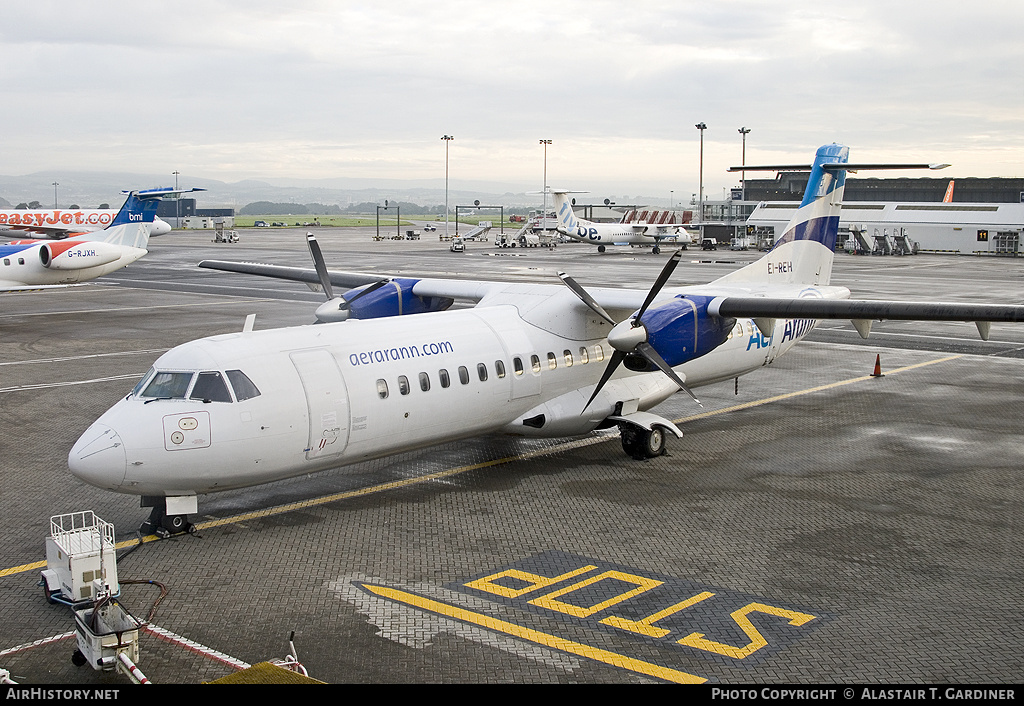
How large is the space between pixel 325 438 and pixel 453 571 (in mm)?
3307

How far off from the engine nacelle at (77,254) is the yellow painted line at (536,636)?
3633 cm

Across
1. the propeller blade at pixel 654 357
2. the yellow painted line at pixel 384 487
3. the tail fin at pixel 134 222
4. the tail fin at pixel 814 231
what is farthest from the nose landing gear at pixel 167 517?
the tail fin at pixel 134 222

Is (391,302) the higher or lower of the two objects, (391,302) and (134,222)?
the lower

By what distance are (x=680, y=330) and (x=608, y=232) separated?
76459mm

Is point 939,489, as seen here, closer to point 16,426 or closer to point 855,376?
point 855,376

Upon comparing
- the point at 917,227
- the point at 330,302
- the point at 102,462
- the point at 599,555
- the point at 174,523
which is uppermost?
the point at 917,227

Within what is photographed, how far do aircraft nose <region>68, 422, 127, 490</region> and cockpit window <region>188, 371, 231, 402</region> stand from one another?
1.28 meters

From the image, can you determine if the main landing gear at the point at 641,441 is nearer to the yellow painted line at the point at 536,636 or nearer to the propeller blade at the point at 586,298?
the propeller blade at the point at 586,298

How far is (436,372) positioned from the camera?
16.5 metres

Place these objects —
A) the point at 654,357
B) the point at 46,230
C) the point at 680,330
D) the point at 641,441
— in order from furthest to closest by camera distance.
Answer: the point at 46,230 → the point at 641,441 → the point at 680,330 → the point at 654,357

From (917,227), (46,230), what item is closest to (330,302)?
(46,230)

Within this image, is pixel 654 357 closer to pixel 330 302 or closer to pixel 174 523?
pixel 330 302

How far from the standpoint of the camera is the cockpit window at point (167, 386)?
45.3 ft
